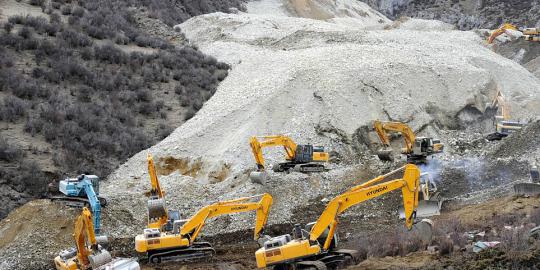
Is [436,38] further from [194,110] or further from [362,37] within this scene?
[194,110]

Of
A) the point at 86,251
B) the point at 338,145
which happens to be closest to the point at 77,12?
the point at 338,145

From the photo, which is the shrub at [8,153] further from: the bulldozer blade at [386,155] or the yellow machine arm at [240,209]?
the bulldozer blade at [386,155]

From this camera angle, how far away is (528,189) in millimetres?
20109

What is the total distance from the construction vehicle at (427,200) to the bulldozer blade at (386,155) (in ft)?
7.50

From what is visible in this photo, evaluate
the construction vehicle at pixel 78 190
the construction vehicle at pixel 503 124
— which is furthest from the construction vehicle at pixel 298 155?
the construction vehicle at pixel 503 124

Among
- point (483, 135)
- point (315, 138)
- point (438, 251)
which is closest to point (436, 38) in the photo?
point (483, 135)

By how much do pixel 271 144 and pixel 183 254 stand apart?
252 inches

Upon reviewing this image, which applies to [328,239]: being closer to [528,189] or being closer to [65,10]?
[528,189]

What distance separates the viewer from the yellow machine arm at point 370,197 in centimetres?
1510

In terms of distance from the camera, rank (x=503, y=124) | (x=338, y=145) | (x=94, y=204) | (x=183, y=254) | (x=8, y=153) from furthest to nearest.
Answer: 1. (x=503, y=124)
2. (x=338, y=145)
3. (x=8, y=153)
4. (x=183, y=254)
5. (x=94, y=204)

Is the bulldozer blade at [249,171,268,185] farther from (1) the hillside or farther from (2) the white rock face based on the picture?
(1) the hillside

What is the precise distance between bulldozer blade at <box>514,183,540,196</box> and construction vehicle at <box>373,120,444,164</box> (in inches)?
219

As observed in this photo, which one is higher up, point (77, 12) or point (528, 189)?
point (77, 12)

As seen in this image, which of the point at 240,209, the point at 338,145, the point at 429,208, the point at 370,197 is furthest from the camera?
the point at 338,145
